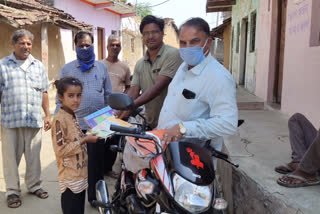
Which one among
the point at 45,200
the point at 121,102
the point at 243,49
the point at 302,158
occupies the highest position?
the point at 243,49

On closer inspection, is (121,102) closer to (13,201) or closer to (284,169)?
(284,169)

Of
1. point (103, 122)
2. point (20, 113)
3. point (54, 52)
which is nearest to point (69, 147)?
point (103, 122)

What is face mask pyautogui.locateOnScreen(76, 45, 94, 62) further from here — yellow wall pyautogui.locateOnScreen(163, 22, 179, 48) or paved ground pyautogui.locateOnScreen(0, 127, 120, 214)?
yellow wall pyautogui.locateOnScreen(163, 22, 179, 48)

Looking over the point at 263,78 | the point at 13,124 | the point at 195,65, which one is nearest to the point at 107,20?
the point at 263,78

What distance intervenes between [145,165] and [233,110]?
0.66m

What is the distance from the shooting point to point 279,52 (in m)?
6.73

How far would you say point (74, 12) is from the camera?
41.3 ft

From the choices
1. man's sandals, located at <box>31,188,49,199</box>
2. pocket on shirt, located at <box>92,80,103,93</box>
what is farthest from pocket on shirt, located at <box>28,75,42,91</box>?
man's sandals, located at <box>31,188,49,199</box>

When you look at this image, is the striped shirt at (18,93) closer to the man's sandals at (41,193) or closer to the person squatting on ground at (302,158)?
the man's sandals at (41,193)

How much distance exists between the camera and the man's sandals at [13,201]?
3.23 metres

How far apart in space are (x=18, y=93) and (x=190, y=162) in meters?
2.65

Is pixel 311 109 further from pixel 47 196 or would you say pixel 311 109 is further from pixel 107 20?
pixel 107 20

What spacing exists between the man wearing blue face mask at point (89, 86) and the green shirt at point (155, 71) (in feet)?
1.54

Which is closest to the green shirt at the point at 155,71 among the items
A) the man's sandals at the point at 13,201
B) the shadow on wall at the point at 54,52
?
the man's sandals at the point at 13,201
